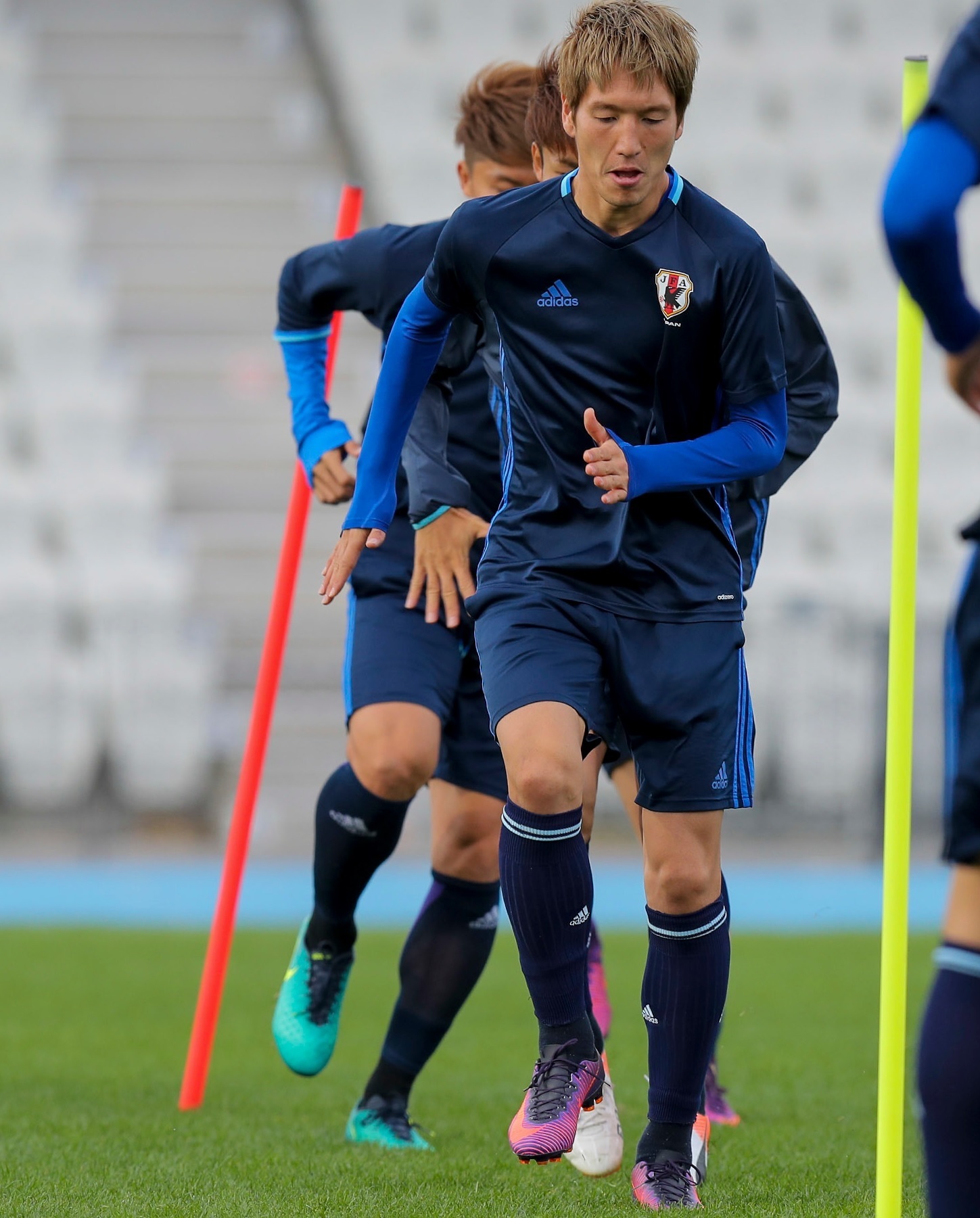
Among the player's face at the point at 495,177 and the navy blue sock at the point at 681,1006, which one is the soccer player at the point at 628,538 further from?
the player's face at the point at 495,177

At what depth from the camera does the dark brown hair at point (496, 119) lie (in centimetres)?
395

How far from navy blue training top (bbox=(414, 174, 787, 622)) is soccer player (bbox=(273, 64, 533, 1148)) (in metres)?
0.74

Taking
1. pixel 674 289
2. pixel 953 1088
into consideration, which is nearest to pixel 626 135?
pixel 674 289

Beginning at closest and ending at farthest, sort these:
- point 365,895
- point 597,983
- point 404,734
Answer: point 404,734, point 597,983, point 365,895

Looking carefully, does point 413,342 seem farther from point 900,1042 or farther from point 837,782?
point 837,782

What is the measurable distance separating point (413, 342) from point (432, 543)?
631mm

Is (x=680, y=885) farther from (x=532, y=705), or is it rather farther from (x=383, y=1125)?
(x=383, y=1125)

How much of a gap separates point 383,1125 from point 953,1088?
7.23 feet

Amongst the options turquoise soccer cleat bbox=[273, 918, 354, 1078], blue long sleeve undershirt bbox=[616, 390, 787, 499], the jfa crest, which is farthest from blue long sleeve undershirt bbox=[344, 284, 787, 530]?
turquoise soccer cleat bbox=[273, 918, 354, 1078]

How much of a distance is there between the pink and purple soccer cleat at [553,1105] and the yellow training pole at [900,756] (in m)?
0.52

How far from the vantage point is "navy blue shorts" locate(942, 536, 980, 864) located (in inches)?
79.0

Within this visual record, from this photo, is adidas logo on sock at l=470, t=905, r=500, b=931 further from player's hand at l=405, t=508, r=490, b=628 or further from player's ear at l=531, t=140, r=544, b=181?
player's ear at l=531, t=140, r=544, b=181

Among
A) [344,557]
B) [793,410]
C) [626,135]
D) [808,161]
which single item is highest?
[808,161]

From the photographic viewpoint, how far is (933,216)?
76.0 inches
